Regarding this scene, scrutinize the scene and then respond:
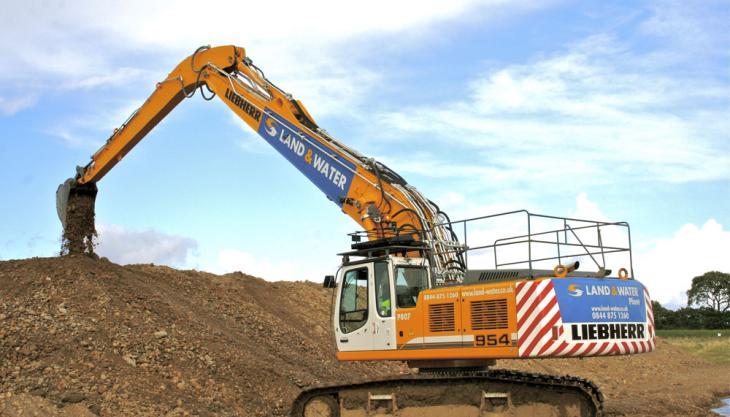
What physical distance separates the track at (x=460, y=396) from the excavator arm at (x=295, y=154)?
1.80 meters

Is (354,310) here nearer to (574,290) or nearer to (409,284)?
(409,284)

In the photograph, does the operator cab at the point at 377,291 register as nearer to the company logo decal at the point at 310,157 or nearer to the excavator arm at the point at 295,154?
the excavator arm at the point at 295,154

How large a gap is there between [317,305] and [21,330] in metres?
11.4

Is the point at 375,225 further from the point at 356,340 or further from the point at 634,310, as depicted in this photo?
the point at 634,310

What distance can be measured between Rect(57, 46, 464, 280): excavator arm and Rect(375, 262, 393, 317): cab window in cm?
79

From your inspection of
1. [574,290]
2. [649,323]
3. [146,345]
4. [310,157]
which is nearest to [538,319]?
[574,290]

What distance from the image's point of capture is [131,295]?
17969 mm

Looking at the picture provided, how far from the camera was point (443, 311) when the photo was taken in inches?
452

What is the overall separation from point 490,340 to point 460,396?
1.21 meters

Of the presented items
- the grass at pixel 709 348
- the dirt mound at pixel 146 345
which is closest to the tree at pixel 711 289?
the grass at pixel 709 348

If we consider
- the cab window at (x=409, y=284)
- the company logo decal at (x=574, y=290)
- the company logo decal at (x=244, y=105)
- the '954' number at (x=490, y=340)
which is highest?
the company logo decal at (x=244, y=105)

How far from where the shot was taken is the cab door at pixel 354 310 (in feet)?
40.7

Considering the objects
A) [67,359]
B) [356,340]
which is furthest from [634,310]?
[67,359]

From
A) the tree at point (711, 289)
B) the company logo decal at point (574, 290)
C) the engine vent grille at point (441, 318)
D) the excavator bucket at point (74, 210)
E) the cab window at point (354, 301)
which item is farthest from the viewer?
the tree at point (711, 289)
